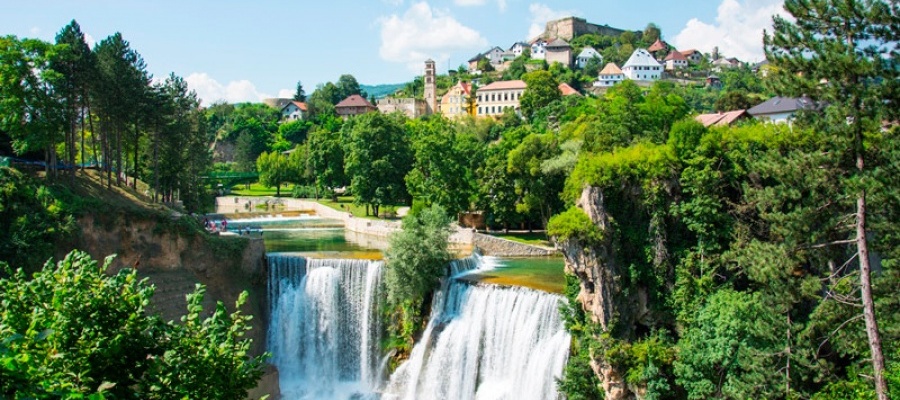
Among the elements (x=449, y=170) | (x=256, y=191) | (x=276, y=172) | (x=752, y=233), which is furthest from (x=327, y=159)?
(x=752, y=233)

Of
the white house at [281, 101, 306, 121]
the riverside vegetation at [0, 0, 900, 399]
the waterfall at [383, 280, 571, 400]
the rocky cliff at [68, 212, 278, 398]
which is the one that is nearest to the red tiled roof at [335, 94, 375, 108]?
the white house at [281, 101, 306, 121]

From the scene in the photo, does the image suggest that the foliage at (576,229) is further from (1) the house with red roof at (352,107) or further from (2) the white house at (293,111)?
(2) the white house at (293,111)

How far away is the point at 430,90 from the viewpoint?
399 ft

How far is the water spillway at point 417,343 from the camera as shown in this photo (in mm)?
26594

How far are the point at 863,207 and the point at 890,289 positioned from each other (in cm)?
235

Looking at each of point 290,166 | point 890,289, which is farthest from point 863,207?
point 290,166

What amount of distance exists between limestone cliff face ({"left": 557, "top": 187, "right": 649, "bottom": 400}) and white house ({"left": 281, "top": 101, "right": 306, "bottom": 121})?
99857mm

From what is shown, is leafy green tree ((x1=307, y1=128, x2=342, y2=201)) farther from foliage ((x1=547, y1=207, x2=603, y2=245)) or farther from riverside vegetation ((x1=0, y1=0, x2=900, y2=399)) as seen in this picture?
foliage ((x1=547, y1=207, x2=603, y2=245))

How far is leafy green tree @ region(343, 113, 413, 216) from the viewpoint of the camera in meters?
55.2

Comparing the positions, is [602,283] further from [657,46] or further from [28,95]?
[657,46]

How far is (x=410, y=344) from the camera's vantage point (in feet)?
102

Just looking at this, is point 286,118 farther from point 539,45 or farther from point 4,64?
point 4,64

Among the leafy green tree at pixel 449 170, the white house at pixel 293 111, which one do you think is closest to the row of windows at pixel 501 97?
the white house at pixel 293 111

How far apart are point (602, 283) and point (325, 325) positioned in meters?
15.4
